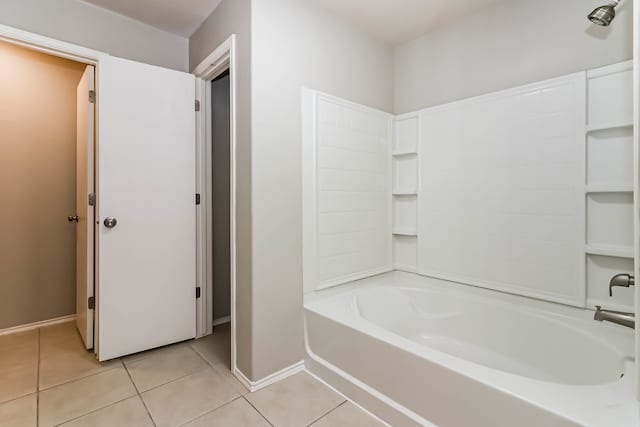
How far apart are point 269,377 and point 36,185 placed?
101 inches

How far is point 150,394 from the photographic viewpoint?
1.75 m

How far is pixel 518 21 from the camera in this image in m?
2.00

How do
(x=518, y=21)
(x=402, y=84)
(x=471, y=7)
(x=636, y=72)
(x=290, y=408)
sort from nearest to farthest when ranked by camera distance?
(x=636, y=72) < (x=290, y=408) < (x=518, y=21) < (x=471, y=7) < (x=402, y=84)

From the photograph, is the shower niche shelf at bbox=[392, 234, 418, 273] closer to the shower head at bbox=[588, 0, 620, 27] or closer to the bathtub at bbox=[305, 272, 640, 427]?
the bathtub at bbox=[305, 272, 640, 427]

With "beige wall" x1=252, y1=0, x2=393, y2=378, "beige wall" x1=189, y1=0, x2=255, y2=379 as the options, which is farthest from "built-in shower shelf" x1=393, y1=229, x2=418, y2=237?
"beige wall" x1=189, y1=0, x2=255, y2=379

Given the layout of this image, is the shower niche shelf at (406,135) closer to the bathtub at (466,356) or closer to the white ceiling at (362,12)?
the white ceiling at (362,12)

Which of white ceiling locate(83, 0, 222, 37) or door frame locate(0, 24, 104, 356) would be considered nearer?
door frame locate(0, 24, 104, 356)

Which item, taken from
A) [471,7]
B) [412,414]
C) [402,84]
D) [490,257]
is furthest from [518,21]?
[412,414]

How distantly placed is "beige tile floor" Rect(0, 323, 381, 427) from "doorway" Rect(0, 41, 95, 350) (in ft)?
1.24

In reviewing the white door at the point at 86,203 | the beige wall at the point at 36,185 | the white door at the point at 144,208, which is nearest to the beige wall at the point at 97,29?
the white door at the point at 86,203

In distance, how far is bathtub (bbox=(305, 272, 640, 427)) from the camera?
1.13 m

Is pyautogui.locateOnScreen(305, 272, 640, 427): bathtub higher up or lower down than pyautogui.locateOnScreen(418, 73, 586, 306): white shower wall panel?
lower down

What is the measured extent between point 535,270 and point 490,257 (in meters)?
0.27

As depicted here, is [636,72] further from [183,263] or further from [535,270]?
[183,263]
